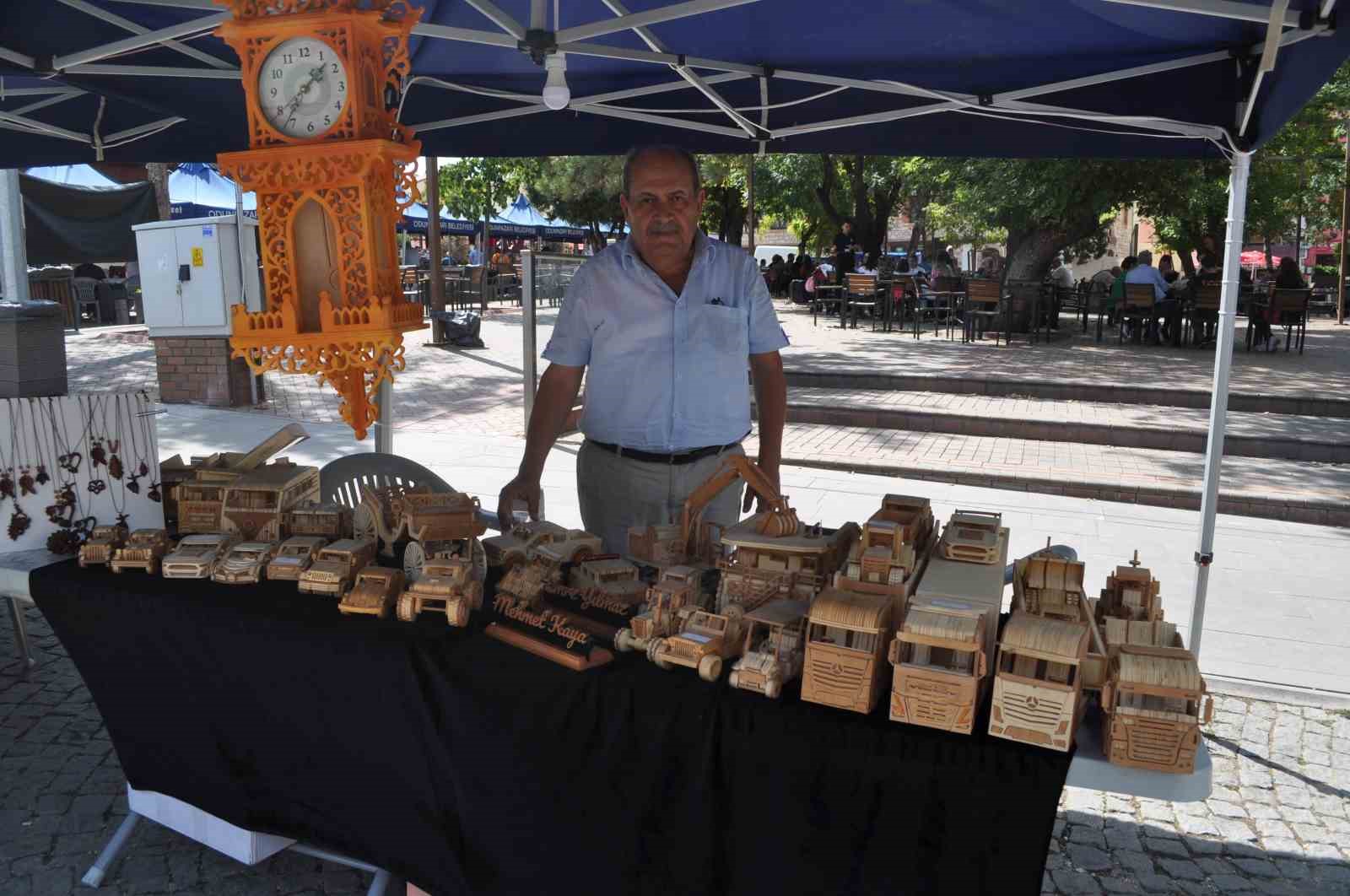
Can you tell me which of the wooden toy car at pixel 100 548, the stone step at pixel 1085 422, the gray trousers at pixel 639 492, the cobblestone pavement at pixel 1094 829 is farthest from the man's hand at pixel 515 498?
the stone step at pixel 1085 422

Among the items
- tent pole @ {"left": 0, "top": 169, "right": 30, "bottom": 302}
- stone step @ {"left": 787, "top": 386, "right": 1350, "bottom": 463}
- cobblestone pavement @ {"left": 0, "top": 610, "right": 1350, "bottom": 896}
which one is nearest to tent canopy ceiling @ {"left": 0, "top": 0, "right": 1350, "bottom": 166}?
cobblestone pavement @ {"left": 0, "top": 610, "right": 1350, "bottom": 896}

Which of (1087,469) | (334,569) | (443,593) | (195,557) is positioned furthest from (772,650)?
(1087,469)

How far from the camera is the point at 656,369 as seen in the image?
2986mm

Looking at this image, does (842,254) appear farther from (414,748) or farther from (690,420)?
(414,748)

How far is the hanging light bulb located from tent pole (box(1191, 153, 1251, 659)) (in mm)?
2281

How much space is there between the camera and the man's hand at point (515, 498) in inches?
112

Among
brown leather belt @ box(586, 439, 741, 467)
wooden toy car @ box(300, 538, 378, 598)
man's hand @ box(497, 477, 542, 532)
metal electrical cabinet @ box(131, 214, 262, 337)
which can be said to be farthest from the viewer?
metal electrical cabinet @ box(131, 214, 262, 337)

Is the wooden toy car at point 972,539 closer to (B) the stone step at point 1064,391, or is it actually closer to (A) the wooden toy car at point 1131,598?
(A) the wooden toy car at point 1131,598

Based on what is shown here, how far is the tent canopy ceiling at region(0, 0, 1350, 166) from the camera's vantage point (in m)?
3.02

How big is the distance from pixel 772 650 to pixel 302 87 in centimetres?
167

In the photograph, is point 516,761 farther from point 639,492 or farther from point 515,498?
point 639,492

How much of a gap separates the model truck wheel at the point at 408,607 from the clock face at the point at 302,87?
1098 mm

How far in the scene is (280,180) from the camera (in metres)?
2.23

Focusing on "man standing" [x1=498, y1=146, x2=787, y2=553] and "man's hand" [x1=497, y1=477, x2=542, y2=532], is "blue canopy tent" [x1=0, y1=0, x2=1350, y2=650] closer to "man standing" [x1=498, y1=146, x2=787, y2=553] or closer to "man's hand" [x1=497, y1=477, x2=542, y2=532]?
"man standing" [x1=498, y1=146, x2=787, y2=553]
